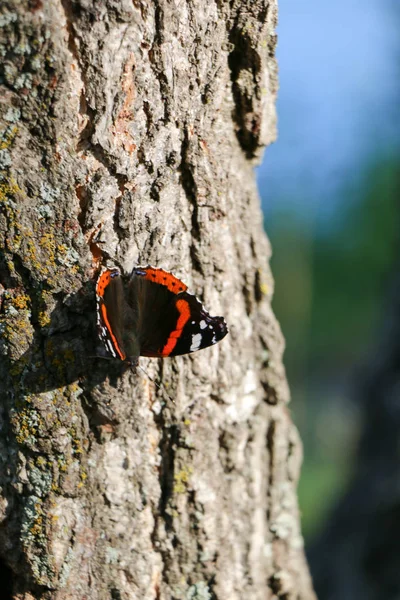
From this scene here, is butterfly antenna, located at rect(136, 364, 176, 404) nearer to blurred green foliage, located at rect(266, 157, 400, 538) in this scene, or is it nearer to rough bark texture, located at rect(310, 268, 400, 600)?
rough bark texture, located at rect(310, 268, 400, 600)

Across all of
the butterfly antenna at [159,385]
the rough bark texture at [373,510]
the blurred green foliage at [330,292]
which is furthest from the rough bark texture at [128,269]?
the blurred green foliage at [330,292]

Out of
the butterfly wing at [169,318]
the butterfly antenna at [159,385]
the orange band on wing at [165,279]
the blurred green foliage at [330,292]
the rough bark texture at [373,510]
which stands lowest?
the rough bark texture at [373,510]

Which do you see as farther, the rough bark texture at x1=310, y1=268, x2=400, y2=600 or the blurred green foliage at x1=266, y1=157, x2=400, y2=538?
the blurred green foliage at x1=266, y1=157, x2=400, y2=538

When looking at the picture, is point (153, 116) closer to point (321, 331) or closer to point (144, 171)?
point (144, 171)

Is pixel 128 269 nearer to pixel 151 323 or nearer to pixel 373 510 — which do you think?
pixel 151 323

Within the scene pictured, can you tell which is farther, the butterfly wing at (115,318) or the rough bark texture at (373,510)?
the rough bark texture at (373,510)

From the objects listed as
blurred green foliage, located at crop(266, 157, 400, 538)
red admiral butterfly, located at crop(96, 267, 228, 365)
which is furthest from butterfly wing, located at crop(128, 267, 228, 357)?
blurred green foliage, located at crop(266, 157, 400, 538)

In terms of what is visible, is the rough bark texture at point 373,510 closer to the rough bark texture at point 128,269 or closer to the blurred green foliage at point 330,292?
the rough bark texture at point 128,269
